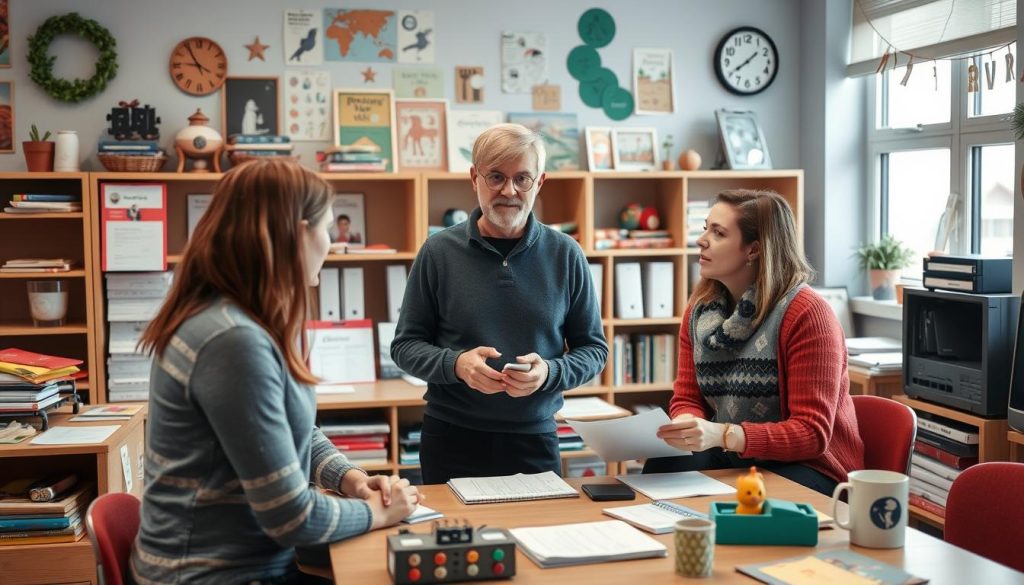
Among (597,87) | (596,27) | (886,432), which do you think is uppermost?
(596,27)

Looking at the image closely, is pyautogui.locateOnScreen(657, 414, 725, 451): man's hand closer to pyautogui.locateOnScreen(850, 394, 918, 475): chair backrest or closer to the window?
pyautogui.locateOnScreen(850, 394, 918, 475): chair backrest

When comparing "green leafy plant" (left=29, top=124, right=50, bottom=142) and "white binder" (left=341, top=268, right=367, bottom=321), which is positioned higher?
"green leafy plant" (left=29, top=124, right=50, bottom=142)

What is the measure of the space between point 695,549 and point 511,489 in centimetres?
58

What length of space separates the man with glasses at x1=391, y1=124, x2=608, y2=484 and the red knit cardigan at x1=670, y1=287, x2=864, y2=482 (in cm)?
48

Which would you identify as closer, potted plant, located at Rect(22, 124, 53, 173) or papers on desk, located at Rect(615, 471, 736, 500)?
papers on desk, located at Rect(615, 471, 736, 500)

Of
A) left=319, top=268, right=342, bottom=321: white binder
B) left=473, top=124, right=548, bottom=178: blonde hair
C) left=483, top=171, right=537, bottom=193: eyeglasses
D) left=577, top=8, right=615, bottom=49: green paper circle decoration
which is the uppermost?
left=577, top=8, right=615, bottom=49: green paper circle decoration

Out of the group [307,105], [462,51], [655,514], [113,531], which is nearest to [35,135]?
[307,105]

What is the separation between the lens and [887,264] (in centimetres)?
462

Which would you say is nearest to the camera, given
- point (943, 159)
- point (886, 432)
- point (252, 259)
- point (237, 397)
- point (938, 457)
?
point (237, 397)

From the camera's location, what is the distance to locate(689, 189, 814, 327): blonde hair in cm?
241

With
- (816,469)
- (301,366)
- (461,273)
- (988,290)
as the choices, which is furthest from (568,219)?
(301,366)

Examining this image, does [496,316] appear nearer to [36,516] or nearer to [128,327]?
[36,516]

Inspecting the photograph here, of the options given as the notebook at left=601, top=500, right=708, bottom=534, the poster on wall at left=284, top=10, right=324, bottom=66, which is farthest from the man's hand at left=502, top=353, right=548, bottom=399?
the poster on wall at left=284, top=10, right=324, bottom=66

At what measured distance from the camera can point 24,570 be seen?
2846 mm
